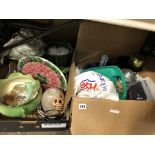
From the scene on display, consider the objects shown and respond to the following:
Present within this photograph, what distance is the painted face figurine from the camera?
1.11m

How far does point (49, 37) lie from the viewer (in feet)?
4.24

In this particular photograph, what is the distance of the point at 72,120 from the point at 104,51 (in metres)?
0.37

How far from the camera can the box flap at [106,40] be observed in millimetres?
1062

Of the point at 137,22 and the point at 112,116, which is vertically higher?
the point at 137,22

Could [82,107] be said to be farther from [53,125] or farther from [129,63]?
[129,63]

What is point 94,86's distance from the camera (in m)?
1.08

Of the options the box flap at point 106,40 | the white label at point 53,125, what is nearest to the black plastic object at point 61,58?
the box flap at point 106,40

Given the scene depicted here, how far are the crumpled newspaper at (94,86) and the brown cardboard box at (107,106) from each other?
0.15 ft

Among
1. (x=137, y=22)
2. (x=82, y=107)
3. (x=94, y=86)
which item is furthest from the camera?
(x=94, y=86)

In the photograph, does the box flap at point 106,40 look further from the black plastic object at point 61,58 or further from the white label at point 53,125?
the white label at point 53,125

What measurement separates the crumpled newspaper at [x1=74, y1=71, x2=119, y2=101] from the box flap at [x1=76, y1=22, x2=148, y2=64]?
0.38ft

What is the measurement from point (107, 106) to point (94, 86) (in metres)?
0.15

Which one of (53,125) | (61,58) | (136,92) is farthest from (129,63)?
(53,125)
